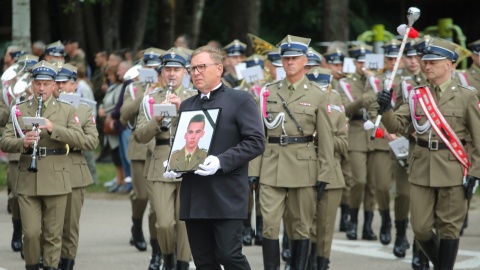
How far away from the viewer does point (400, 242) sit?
12508 mm

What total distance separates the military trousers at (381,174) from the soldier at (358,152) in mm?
74

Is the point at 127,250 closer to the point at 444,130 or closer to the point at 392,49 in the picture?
the point at 392,49

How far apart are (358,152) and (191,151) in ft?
20.9

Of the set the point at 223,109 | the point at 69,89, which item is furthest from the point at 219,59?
the point at 69,89

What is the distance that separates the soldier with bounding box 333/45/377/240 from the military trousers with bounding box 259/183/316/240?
3.41m

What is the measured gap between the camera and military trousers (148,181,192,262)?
10773 millimetres

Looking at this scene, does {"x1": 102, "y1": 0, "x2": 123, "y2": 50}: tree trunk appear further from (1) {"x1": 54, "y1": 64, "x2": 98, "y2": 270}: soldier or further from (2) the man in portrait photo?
(2) the man in portrait photo

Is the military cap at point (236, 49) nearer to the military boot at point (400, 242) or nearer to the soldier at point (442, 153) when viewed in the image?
the military boot at point (400, 242)

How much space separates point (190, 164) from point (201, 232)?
54 cm

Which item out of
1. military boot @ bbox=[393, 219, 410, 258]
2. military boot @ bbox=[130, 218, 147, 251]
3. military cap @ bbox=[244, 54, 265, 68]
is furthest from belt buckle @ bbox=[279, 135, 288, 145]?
military cap @ bbox=[244, 54, 265, 68]

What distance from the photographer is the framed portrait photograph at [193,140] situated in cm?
795

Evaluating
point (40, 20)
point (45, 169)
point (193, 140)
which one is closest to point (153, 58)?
point (45, 169)

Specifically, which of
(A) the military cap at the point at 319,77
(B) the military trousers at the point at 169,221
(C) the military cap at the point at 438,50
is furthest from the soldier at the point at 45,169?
(C) the military cap at the point at 438,50

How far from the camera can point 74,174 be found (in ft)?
36.3
